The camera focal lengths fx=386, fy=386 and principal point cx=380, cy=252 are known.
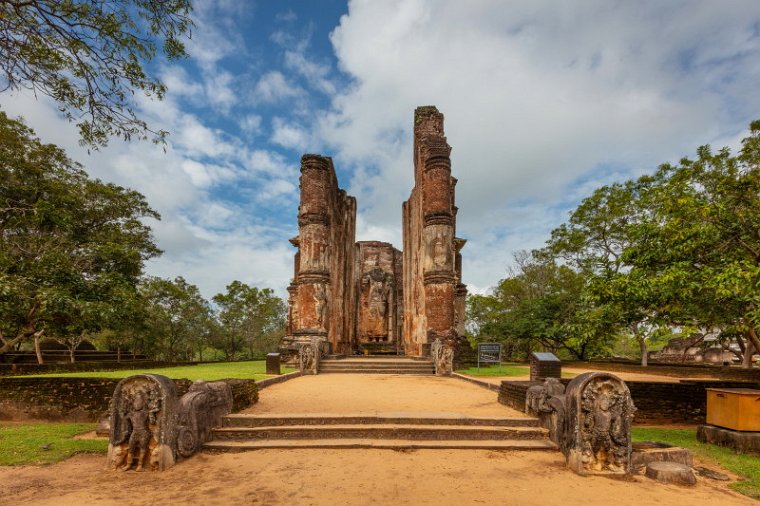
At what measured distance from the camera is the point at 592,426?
4965 mm

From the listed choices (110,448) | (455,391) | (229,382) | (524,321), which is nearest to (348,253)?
(524,321)

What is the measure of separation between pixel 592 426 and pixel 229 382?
5.72 m

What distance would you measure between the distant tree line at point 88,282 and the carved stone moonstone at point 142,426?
1921 mm

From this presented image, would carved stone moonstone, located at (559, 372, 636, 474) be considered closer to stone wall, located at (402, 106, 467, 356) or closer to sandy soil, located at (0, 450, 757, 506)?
sandy soil, located at (0, 450, 757, 506)

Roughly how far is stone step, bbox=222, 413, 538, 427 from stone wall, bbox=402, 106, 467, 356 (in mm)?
9950

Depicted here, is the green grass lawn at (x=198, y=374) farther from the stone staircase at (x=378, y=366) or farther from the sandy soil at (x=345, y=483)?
the sandy soil at (x=345, y=483)

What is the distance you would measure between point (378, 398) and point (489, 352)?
8624mm

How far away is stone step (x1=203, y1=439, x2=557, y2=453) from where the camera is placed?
18.5 ft

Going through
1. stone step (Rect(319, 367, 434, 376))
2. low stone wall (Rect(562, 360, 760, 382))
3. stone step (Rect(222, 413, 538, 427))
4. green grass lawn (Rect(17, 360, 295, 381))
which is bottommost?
low stone wall (Rect(562, 360, 760, 382))

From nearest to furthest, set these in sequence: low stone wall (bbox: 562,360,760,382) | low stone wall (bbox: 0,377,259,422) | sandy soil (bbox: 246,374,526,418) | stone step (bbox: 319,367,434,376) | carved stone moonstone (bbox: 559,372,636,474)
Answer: carved stone moonstone (bbox: 559,372,636,474) → sandy soil (bbox: 246,374,526,418) → low stone wall (bbox: 0,377,259,422) → stone step (bbox: 319,367,434,376) → low stone wall (bbox: 562,360,760,382)

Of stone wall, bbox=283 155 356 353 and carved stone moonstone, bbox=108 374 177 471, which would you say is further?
stone wall, bbox=283 155 356 353

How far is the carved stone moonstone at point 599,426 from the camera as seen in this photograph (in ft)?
Result: 15.9

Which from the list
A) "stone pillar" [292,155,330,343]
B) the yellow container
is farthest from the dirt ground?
"stone pillar" [292,155,330,343]

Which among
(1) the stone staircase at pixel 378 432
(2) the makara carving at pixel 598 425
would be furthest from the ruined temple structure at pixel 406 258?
(2) the makara carving at pixel 598 425
